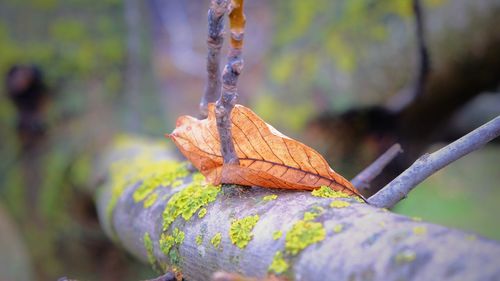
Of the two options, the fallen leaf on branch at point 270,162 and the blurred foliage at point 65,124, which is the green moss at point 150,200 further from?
the blurred foliage at point 65,124

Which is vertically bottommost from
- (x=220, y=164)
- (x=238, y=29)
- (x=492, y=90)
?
(x=492, y=90)

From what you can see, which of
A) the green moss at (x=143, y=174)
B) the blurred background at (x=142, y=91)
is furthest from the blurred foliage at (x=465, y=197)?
the green moss at (x=143, y=174)

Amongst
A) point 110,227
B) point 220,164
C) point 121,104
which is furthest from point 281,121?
point 220,164

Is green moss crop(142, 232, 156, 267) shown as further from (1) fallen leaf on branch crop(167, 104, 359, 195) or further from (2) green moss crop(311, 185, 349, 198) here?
(2) green moss crop(311, 185, 349, 198)

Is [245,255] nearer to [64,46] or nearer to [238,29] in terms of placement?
[238,29]

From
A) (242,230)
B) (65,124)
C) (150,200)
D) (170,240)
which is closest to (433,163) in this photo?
(242,230)

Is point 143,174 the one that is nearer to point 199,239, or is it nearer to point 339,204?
point 199,239
